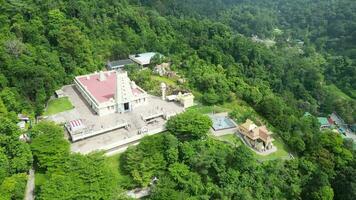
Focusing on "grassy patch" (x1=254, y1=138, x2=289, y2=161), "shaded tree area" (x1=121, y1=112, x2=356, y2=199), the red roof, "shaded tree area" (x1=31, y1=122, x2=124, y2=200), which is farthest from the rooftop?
"grassy patch" (x1=254, y1=138, x2=289, y2=161)

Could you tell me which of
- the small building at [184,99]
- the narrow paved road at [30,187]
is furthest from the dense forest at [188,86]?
the small building at [184,99]

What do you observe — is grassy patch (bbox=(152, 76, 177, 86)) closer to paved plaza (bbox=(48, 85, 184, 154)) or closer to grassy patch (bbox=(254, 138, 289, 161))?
paved plaza (bbox=(48, 85, 184, 154))

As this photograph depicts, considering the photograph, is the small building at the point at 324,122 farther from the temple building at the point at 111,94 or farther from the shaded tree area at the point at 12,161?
the shaded tree area at the point at 12,161

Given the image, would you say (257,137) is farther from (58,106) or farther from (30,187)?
(58,106)

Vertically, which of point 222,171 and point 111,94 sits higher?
point 111,94

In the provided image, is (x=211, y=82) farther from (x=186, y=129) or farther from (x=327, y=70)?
(x=327, y=70)

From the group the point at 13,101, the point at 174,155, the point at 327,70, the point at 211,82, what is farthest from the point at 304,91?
the point at 13,101

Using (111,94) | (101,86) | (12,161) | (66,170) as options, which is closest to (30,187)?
(12,161)
